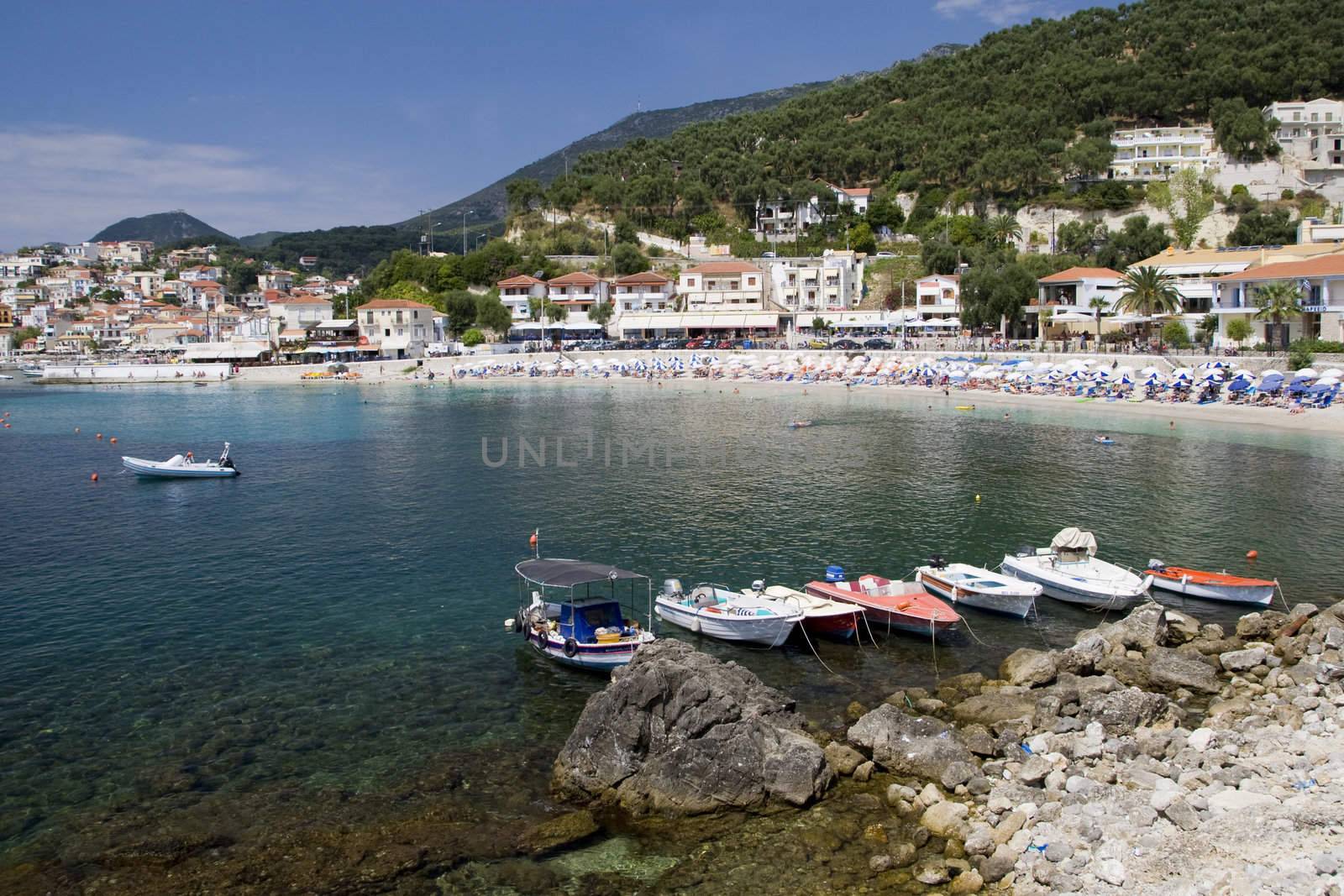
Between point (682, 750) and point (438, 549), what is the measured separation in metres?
13.9

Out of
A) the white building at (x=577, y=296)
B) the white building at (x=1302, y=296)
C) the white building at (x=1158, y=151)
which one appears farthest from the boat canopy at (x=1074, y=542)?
the white building at (x=1158, y=151)

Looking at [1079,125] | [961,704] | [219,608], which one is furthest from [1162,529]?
[1079,125]

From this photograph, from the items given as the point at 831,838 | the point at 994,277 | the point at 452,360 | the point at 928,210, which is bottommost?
the point at 831,838

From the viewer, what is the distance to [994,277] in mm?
68625

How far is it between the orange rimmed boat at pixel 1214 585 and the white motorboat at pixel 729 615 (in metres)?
9.10

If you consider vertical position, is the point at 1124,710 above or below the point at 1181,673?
above

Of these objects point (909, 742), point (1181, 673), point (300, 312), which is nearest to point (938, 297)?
point (1181, 673)

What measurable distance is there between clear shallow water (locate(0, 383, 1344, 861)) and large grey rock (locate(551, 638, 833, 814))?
1.49m

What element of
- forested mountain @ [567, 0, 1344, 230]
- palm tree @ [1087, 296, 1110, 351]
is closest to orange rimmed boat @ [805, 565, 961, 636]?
palm tree @ [1087, 296, 1110, 351]

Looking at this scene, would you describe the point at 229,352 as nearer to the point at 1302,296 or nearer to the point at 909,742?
the point at 1302,296

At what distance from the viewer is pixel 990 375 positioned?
57.9 meters

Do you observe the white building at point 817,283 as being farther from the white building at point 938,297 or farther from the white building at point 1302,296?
the white building at point 1302,296

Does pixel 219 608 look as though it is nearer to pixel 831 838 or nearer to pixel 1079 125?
pixel 831 838

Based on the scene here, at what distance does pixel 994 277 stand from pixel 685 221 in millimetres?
48123
